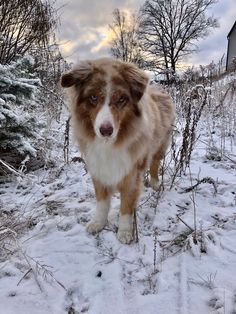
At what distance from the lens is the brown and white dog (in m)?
Answer: 2.84

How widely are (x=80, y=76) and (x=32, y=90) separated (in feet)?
6.87

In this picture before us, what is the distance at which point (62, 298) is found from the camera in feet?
7.71

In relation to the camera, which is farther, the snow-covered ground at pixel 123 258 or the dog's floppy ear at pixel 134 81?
the dog's floppy ear at pixel 134 81

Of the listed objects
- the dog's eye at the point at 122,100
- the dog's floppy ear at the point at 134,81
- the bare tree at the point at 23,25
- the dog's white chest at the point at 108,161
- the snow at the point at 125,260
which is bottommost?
the snow at the point at 125,260

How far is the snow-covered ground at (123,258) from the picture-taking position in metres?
2.28

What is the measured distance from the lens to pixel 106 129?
2.68 m

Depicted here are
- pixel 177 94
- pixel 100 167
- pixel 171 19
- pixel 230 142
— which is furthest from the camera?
pixel 171 19

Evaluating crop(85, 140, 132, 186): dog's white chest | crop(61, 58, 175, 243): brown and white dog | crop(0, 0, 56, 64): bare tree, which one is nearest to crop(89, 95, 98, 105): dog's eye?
crop(61, 58, 175, 243): brown and white dog

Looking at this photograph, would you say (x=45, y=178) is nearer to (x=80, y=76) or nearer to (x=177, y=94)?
(x=80, y=76)

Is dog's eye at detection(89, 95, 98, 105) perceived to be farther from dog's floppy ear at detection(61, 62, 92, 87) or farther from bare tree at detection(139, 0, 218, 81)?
bare tree at detection(139, 0, 218, 81)

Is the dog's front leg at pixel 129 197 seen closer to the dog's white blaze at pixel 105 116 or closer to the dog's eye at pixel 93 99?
the dog's white blaze at pixel 105 116

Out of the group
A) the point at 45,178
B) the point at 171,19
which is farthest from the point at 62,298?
the point at 171,19

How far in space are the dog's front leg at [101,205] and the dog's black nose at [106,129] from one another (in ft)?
2.70

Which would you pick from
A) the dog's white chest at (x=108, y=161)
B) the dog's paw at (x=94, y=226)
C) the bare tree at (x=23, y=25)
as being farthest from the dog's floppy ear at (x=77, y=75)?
the bare tree at (x=23, y=25)
